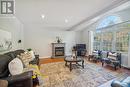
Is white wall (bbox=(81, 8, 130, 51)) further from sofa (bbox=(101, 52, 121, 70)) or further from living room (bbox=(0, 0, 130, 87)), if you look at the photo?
sofa (bbox=(101, 52, 121, 70))

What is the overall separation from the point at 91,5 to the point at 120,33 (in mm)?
2662

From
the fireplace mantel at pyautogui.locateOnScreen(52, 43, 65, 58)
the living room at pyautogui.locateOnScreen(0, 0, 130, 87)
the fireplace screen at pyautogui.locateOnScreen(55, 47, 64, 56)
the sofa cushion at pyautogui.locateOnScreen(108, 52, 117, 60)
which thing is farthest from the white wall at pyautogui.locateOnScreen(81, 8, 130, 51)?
the fireplace screen at pyautogui.locateOnScreen(55, 47, 64, 56)

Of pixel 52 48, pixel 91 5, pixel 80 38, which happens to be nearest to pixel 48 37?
pixel 52 48

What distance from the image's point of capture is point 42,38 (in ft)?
25.5

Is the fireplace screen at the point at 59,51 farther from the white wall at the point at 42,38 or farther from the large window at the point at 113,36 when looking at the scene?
→ the large window at the point at 113,36

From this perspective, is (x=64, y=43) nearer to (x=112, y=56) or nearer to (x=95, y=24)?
(x=95, y=24)

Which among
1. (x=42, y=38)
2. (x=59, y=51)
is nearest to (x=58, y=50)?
(x=59, y=51)

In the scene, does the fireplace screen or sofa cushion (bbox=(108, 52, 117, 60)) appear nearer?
sofa cushion (bbox=(108, 52, 117, 60))

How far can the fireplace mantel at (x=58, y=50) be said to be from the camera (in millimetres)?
7925

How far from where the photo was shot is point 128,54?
4848mm

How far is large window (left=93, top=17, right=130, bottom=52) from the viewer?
5266mm

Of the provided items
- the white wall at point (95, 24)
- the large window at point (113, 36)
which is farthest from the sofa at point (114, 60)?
the white wall at point (95, 24)

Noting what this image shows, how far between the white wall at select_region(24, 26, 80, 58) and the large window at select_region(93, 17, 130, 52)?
2745mm

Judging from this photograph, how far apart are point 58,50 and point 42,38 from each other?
153cm
